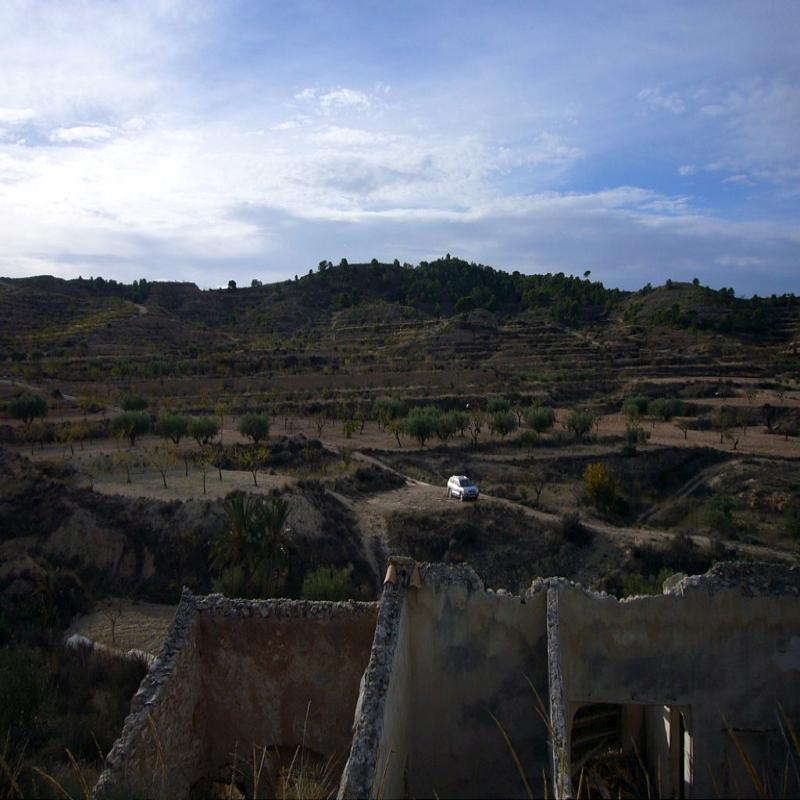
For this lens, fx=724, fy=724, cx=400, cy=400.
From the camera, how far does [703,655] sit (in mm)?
10102

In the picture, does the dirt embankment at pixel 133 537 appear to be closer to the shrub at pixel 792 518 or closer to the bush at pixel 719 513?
the bush at pixel 719 513

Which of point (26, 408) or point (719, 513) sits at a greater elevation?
point (26, 408)

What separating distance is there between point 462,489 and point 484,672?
2202cm

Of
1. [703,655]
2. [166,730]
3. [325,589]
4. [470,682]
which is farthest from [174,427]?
[703,655]

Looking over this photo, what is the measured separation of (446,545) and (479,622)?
1858 cm

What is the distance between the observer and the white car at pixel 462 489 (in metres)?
31.9

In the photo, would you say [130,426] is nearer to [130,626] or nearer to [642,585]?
[130,626]

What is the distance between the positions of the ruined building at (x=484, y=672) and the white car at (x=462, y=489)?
69.9 feet

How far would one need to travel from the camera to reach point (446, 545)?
28.4 m

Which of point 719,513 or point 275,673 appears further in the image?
point 719,513

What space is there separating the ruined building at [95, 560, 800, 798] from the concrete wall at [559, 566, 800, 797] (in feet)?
0.06

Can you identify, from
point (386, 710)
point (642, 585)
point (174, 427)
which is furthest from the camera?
point (174, 427)

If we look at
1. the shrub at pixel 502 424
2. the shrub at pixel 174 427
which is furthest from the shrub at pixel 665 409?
the shrub at pixel 174 427

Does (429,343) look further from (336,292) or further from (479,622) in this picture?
(479,622)
